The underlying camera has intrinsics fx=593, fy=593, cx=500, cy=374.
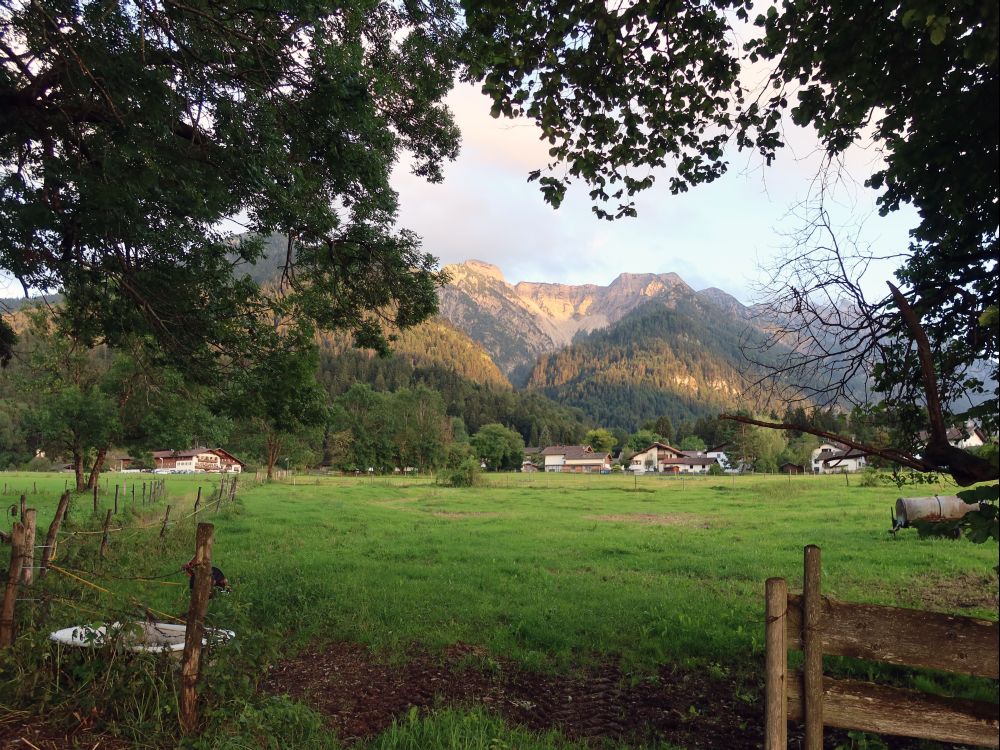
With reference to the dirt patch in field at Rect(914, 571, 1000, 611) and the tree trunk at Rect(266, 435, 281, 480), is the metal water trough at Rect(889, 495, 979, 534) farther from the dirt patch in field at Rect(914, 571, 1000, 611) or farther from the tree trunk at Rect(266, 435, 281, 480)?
the tree trunk at Rect(266, 435, 281, 480)

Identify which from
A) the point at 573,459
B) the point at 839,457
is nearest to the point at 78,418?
the point at 839,457

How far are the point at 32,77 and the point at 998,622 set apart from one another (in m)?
9.43

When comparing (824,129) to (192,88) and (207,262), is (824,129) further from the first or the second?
(207,262)

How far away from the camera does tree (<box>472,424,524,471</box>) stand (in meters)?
107

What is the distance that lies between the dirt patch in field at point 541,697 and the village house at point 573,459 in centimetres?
13199

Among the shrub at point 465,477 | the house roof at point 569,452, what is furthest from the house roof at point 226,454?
the house roof at point 569,452

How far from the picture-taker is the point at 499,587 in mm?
10867

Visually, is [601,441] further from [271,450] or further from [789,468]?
[271,450]

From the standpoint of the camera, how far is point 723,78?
626 centimetres

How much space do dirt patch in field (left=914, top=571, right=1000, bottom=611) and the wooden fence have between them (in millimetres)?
7319

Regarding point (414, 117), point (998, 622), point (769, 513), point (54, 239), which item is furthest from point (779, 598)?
point (769, 513)

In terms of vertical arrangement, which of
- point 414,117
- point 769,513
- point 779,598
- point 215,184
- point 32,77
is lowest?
point 769,513

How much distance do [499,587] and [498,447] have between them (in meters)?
97.6

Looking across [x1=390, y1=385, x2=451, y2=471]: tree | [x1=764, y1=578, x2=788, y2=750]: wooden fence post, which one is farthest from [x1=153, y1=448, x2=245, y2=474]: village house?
[x1=764, y1=578, x2=788, y2=750]: wooden fence post
